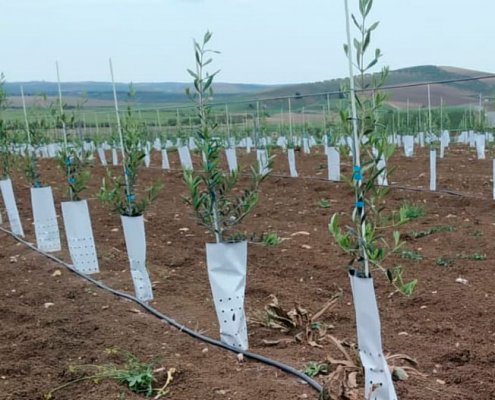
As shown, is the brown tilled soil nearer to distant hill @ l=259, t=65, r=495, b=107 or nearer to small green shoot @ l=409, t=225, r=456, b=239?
small green shoot @ l=409, t=225, r=456, b=239

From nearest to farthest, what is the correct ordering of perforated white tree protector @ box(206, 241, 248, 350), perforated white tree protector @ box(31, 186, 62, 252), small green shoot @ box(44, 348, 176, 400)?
small green shoot @ box(44, 348, 176, 400)
perforated white tree protector @ box(206, 241, 248, 350)
perforated white tree protector @ box(31, 186, 62, 252)

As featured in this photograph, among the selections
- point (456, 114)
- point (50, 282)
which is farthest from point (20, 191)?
point (456, 114)

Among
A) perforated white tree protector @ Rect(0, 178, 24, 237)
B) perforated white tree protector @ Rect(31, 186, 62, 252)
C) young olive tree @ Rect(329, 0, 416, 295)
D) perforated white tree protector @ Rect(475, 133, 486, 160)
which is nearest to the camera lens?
young olive tree @ Rect(329, 0, 416, 295)

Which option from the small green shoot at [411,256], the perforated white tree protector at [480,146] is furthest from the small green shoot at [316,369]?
the perforated white tree protector at [480,146]

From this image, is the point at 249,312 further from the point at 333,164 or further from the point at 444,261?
the point at 333,164

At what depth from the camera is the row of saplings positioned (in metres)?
2.67

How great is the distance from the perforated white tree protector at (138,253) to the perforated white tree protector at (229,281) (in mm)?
1178

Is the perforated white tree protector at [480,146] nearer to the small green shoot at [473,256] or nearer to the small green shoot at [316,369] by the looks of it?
the small green shoot at [473,256]

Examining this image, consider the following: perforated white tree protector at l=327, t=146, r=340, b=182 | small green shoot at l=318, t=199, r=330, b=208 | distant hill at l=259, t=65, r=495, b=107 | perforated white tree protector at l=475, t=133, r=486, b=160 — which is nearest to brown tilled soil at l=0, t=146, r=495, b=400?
small green shoot at l=318, t=199, r=330, b=208

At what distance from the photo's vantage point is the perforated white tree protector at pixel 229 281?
11.9ft

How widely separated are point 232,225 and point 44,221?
374 centimetres

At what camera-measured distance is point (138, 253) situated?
4.66m

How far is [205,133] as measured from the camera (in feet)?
12.3

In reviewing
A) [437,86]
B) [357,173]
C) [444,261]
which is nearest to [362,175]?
Result: [357,173]
